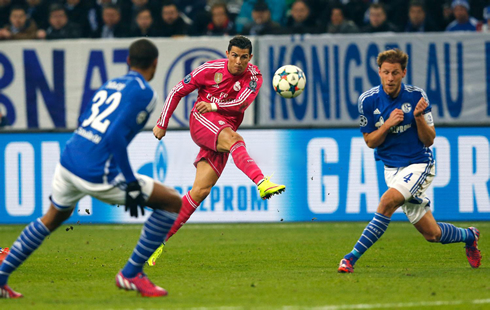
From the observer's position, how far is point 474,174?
11492mm

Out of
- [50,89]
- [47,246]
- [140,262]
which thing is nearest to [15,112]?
[50,89]

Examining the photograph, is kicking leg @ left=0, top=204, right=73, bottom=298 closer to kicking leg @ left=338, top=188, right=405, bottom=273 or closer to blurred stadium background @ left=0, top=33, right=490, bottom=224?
kicking leg @ left=338, top=188, right=405, bottom=273

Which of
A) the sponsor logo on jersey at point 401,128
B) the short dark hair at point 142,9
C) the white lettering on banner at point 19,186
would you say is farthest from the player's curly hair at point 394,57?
the short dark hair at point 142,9

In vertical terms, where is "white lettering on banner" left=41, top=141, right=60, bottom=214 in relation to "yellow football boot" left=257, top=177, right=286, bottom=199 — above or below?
below

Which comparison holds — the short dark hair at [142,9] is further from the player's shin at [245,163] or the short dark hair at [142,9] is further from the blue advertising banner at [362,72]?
the player's shin at [245,163]

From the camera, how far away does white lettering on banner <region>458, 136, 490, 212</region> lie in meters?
11.5

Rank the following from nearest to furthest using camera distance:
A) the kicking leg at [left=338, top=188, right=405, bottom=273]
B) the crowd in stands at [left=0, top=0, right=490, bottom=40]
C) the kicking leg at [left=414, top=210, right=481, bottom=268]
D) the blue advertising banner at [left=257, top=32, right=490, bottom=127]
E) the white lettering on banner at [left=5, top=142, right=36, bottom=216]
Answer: the kicking leg at [left=338, top=188, right=405, bottom=273] → the kicking leg at [left=414, top=210, right=481, bottom=268] → the white lettering on banner at [left=5, top=142, right=36, bottom=216] → the blue advertising banner at [left=257, top=32, right=490, bottom=127] → the crowd in stands at [left=0, top=0, right=490, bottom=40]

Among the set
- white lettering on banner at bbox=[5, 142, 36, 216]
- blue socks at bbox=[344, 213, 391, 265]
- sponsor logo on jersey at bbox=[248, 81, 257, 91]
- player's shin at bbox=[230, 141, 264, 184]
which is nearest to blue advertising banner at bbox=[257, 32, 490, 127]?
white lettering on banner at bbox=[5, 142, 36, 216]

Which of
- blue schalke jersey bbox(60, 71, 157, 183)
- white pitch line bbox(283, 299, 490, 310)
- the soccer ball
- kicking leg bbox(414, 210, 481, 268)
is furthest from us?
the soccer ball

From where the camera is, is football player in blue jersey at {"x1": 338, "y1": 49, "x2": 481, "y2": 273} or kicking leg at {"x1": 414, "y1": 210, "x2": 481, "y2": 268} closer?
football player in blue jersey at {"x1": 338, "y1": 49, "x2": 481, "y2": 273}

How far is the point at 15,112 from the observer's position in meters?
13.6

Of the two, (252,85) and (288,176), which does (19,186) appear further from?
(252,85)

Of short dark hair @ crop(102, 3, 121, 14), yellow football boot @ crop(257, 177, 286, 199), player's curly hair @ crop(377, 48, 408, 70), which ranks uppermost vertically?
player's curly hair @ crop(377, 48, 408, 70)

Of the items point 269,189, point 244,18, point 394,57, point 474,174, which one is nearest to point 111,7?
point 244,18
